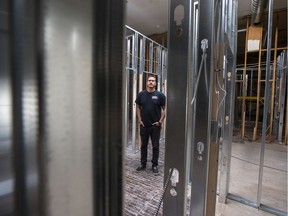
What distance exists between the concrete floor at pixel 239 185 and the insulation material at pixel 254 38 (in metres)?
2.48

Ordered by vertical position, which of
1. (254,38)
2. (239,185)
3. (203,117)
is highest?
(254,38)

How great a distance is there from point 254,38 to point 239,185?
363 cm

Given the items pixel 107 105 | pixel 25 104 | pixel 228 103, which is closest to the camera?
pixel 25 104

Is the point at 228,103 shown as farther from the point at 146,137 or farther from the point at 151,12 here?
the point at 151,12

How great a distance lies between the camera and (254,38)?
4.60m

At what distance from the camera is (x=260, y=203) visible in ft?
6.79

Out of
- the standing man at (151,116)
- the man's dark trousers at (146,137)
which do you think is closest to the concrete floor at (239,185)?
the man's dark trousers at (146,137)

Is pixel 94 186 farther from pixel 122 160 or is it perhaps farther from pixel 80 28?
pixel 80 28

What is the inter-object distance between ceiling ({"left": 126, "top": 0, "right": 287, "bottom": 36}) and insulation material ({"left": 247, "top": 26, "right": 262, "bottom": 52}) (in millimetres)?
411

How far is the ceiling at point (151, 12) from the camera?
4057 millimetres

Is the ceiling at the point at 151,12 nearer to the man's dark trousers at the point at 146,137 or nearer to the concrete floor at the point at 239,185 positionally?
the man's dark trousers at the point at 146,137

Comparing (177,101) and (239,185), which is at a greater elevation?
(177,101)

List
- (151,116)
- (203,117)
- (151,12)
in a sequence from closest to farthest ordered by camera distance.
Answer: (203,117)
(151,116)
(151,12)

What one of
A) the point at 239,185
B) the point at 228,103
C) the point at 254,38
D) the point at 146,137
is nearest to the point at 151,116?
the point at 146,137
